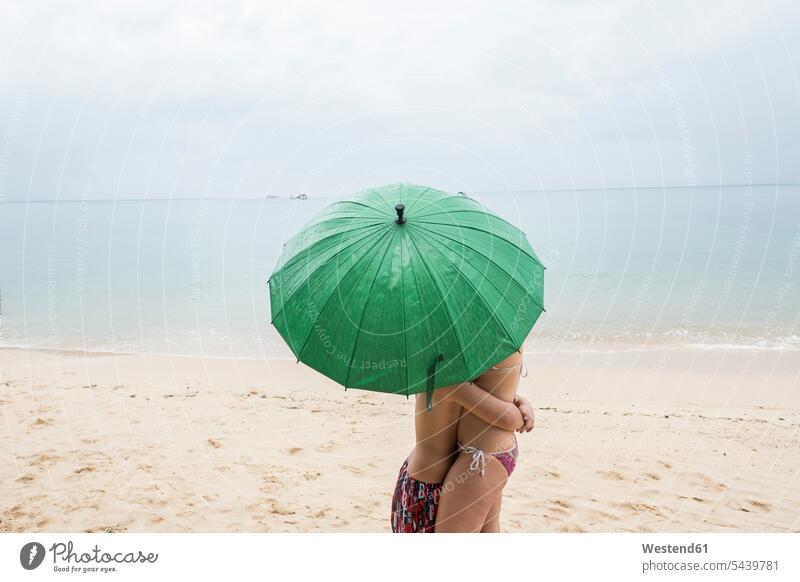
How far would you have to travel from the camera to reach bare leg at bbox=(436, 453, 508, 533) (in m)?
2.54

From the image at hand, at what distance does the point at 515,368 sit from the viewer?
2.61m

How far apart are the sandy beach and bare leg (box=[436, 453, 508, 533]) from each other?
9.33 feet

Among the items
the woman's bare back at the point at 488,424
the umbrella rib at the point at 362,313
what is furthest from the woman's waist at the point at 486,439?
the umbrella rib at the point at 362,313

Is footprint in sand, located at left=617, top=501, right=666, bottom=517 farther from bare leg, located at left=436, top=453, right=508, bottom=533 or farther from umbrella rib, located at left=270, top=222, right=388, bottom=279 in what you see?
umbrella rib, located at left=270, top=222, right=388, bottom=279

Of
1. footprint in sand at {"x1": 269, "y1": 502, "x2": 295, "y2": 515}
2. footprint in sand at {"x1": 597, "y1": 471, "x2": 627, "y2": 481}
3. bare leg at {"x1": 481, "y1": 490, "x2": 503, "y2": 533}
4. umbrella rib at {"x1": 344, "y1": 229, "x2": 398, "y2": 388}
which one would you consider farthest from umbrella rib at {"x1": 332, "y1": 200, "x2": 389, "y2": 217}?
footprint in sand at {"x1": 597, "y1": 471, "x2": 627, "y2": 481}

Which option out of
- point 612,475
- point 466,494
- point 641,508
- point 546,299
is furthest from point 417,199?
point 546,299

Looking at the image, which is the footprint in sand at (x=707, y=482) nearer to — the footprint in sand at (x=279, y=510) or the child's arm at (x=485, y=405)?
the footprint in sand at (x=279, y=510)

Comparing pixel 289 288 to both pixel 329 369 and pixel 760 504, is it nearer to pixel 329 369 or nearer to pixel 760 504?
pixel 329 369

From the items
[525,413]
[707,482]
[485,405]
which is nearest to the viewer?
[485,405]

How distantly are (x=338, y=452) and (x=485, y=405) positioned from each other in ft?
15.6

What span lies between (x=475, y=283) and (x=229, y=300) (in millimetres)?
18069

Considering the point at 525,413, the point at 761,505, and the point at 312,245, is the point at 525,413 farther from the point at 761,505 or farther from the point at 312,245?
the point at 761,505

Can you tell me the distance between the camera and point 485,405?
2477 mm
